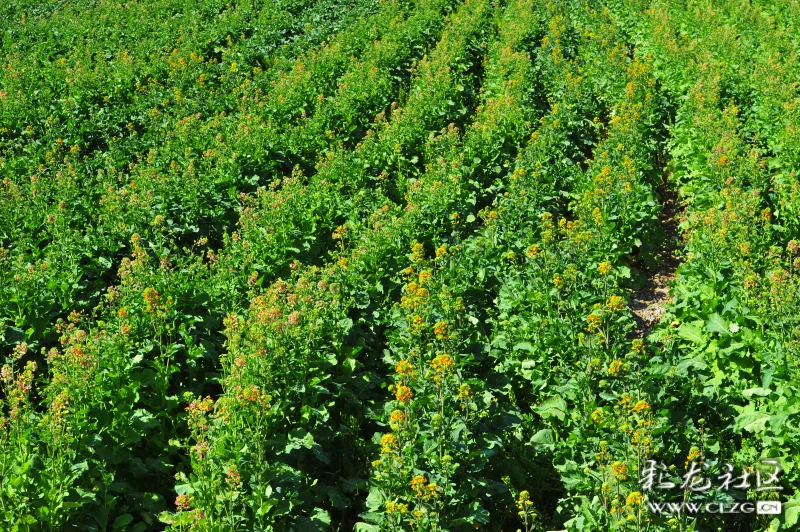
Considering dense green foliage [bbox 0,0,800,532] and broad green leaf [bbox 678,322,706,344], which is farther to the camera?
broad green leaf [bbox 678,322,706,344]

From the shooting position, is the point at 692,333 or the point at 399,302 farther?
the point at 399,302

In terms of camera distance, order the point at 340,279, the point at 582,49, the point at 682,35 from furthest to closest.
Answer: the point at 682,35
the point at 582,49
the point at 340,279

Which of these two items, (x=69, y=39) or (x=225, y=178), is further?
(x=69, y=39)

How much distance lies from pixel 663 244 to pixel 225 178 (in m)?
6.10

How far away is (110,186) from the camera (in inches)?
385

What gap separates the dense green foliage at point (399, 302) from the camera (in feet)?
16.7

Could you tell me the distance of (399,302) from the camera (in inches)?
306

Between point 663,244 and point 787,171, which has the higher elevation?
point 787,171

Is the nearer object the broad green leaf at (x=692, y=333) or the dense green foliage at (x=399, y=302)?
the dense green foliage at (x=399, y=302)

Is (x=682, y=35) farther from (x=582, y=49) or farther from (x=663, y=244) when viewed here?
(x=663, y=244)

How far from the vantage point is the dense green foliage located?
5.09m

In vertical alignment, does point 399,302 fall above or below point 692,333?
below

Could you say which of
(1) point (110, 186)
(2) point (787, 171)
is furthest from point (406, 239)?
(2) point (787, 171)

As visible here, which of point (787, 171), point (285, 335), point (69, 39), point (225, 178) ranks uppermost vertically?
point (787, 171)
